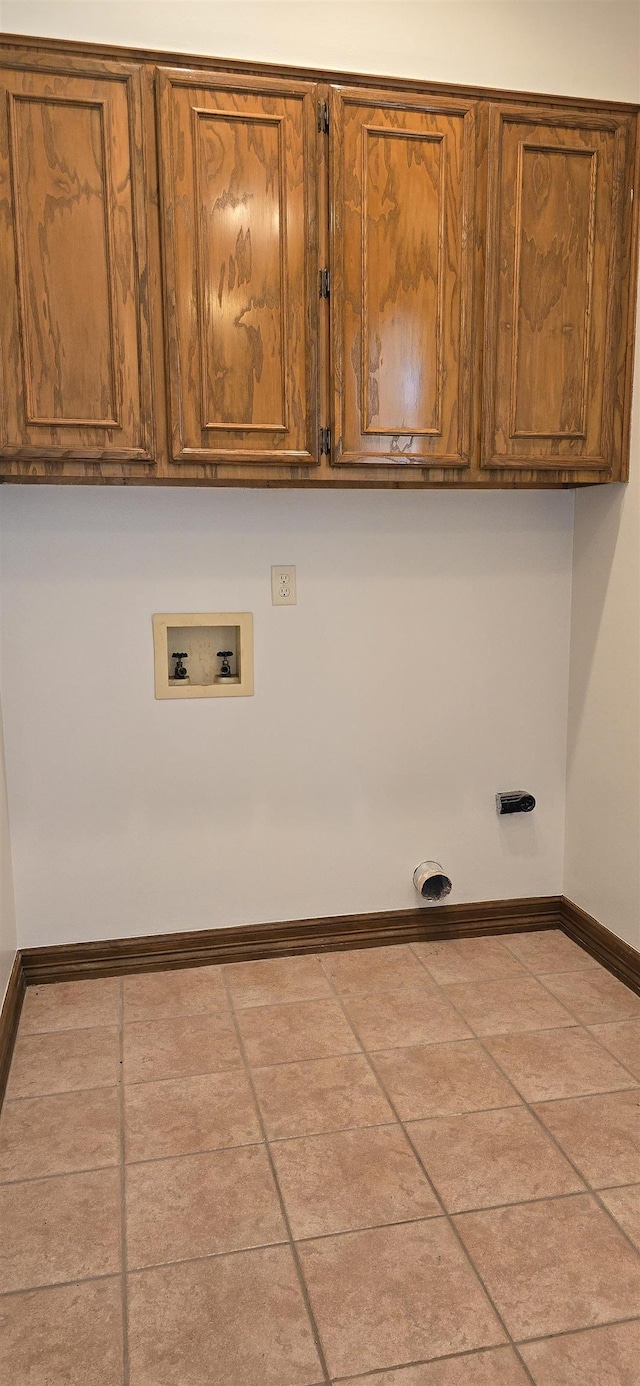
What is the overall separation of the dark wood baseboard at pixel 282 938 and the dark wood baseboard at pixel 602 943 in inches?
2.7

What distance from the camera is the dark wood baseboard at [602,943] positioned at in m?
2.48

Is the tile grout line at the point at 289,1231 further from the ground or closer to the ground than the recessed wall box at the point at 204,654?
closer to the ground

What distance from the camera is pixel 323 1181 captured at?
1.72 metres

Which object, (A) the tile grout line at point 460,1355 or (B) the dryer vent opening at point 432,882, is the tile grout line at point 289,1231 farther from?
(B) the dryer vent opening at point 432,882

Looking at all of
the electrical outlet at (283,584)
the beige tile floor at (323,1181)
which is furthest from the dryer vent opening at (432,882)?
the electrical outlet at (283,584)

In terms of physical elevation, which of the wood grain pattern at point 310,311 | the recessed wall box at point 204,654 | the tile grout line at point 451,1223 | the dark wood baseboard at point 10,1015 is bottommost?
the tile grout line at point 451,1223

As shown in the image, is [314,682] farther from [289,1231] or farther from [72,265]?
[289,1231]

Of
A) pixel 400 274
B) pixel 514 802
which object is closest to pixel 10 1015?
pixel 514 802

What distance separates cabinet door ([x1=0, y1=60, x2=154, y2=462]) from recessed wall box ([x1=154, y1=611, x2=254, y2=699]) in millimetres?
566

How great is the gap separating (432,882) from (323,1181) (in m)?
1.10

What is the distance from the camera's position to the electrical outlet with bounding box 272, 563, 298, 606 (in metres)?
2.55

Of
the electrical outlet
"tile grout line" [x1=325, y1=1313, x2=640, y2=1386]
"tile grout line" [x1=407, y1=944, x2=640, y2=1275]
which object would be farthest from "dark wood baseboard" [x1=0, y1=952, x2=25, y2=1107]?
the electrical outlet

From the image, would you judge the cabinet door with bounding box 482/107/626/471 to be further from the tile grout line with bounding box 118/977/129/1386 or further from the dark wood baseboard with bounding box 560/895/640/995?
the tile grout line with bounding box 118/977/129/1386

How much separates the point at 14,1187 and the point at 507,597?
1.95 m
